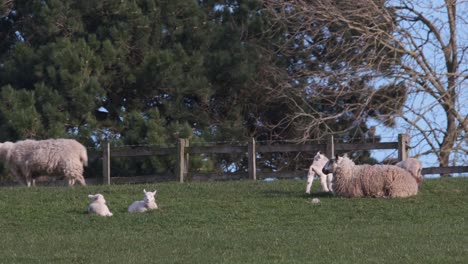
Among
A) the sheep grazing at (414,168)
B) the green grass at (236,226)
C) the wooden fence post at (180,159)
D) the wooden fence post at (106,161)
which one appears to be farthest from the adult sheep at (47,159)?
the sheep grazing at (414,168)

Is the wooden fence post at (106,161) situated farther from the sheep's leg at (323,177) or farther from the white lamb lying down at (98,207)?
the white lamb lying down at (98,207)

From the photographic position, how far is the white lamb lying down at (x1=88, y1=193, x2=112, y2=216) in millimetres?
20156

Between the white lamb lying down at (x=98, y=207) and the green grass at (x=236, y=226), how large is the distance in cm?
21

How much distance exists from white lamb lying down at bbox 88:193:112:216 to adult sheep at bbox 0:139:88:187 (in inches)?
240

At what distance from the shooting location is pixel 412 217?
19.8 m

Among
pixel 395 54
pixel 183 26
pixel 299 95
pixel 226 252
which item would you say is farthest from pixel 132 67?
pixel 226 252

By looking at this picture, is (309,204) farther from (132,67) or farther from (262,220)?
(132,67)

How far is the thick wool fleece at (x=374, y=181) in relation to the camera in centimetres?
2192

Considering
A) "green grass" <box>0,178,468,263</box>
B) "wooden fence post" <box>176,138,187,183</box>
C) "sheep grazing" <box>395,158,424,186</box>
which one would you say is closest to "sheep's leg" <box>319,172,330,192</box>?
"green grass" <box>0,178,468,263</box>

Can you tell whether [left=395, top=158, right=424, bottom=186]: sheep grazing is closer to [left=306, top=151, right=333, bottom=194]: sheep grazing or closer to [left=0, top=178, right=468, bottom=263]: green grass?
[left=0, top=178, right=468, bottom=263]: green grass

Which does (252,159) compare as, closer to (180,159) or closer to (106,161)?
(180,159)

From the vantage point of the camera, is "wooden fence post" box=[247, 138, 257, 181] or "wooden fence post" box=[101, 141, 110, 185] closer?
"wooden fence post" box=[247, 138, 257, 181]

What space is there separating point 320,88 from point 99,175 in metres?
7.00

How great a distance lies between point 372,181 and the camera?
864 inches
